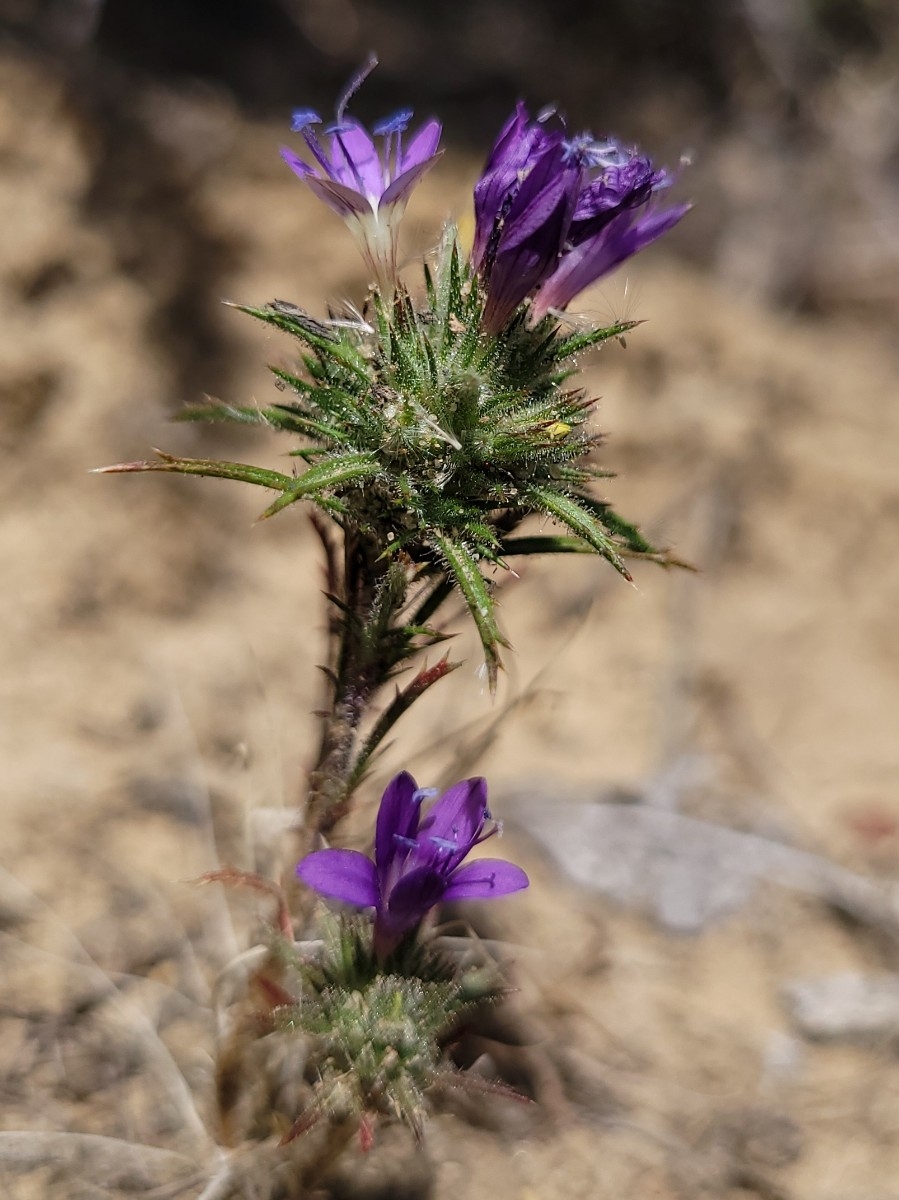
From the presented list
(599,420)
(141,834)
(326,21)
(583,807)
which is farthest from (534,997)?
(326,21)

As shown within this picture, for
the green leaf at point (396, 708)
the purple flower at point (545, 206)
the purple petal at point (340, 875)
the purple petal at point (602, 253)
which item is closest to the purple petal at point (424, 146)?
the purple flower at point (545, 206)

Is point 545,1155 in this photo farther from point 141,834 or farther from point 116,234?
point 116,234

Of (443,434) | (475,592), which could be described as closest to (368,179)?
(443,434)

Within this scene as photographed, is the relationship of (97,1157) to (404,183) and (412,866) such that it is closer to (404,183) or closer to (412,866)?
(412,866)

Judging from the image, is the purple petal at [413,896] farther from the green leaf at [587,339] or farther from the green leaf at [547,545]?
the green leaf at [587,339]

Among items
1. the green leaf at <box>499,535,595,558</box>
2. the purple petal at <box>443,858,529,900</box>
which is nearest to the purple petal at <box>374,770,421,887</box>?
the purple petal at <box>443,858,529,900</box>

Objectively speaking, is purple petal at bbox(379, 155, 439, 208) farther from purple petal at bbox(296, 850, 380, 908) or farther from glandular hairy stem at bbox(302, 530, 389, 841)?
purple petal at bbox(296, 850, 380, 908)
